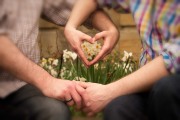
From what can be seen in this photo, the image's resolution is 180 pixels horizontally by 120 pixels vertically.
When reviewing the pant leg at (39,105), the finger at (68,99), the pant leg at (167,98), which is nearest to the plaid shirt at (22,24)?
the pant leg at (39,105)

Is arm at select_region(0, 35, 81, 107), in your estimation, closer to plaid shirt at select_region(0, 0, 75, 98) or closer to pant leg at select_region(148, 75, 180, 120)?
plaid shirt at select_region(0, 0, 75, 98)

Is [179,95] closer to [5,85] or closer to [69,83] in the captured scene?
[69,83]

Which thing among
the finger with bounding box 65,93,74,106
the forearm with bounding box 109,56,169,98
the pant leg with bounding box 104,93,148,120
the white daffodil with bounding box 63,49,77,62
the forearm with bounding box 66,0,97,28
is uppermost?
the forearm with bounding box 66,0,97,28

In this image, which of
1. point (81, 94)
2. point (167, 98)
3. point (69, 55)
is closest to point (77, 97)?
point (81, 94)

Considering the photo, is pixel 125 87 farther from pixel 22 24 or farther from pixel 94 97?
pixel 22 24

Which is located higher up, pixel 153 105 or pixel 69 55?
pixel 153 105

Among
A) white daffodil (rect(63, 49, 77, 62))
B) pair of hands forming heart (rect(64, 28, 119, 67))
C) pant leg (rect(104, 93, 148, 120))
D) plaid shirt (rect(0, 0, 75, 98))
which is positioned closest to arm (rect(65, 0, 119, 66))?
pair of hands forming heart (rect(64, 28, 119, 67))
